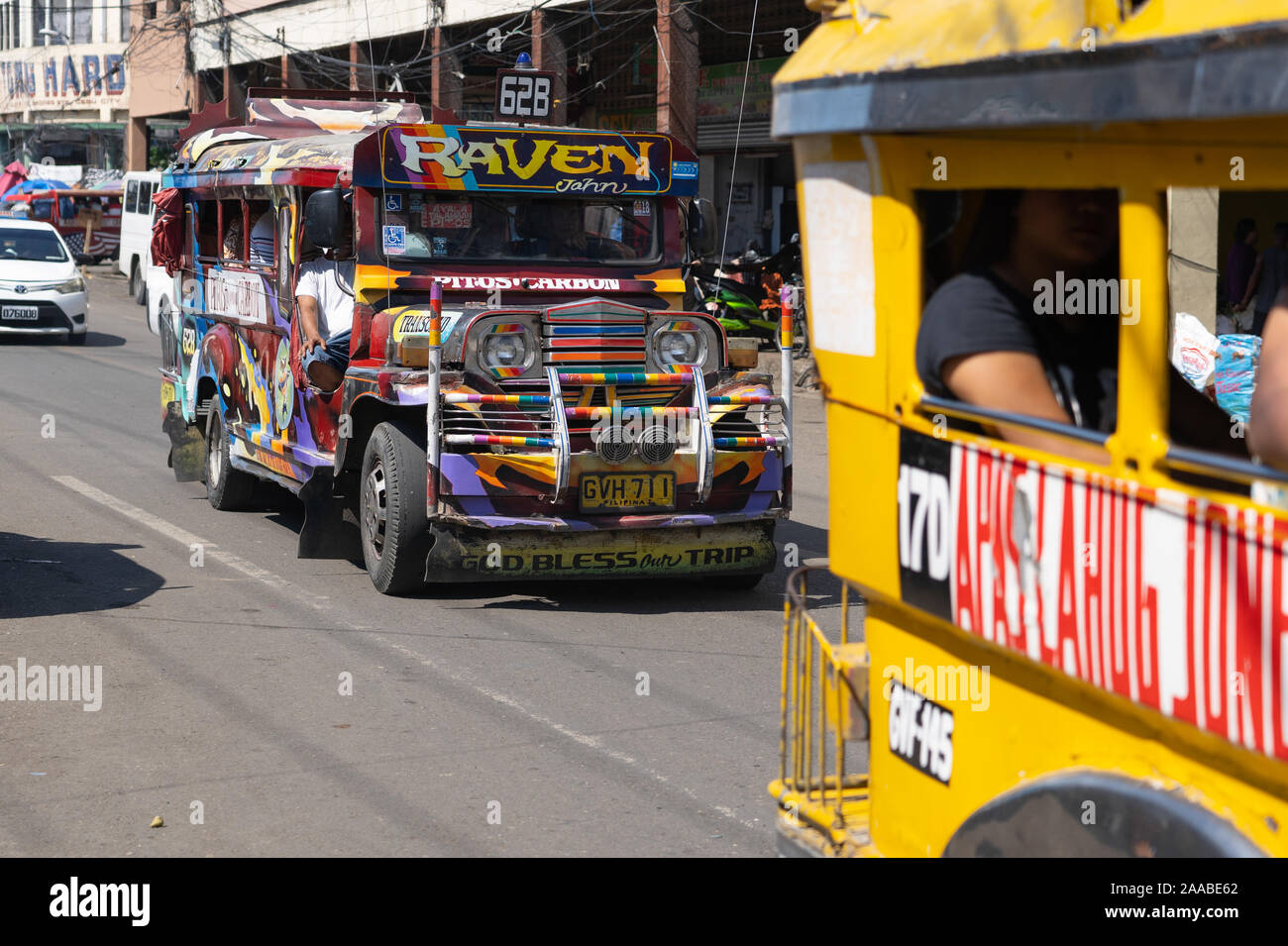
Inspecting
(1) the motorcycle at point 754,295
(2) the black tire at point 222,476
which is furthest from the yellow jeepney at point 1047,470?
(1) the motorcycle at point 754,295

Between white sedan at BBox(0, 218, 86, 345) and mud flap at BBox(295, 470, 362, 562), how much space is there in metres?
15.3

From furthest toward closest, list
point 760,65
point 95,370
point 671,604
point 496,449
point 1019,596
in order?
1. point 760,65
2. point 95,370
3. point 671,604
4. point 496,449
5. point 1019,596

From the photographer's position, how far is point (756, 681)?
6824 millimetres

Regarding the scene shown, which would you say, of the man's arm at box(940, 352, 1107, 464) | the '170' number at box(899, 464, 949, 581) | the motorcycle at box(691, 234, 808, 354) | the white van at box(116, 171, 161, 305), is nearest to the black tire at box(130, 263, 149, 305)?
the white van at box(116, 171, 161, 305)

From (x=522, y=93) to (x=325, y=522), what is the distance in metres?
3.42

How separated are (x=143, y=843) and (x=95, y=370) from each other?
1612 centimetres

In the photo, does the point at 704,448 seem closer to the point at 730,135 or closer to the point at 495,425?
the point at 495,425

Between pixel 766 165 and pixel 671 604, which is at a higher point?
pixel 766 165

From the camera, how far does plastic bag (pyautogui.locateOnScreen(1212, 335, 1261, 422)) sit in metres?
3.40

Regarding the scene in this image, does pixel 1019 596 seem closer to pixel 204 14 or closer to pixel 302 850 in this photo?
pixel 302 850

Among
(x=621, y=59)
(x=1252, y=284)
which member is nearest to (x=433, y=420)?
(x=1252, y=284)

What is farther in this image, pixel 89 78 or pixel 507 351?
pixel 89 78

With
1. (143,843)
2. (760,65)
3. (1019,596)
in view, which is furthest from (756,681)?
(760,65)

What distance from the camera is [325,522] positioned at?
904 centimetres
